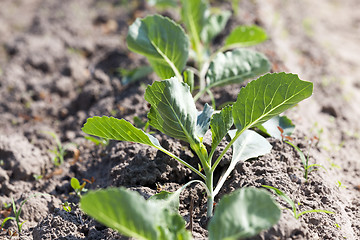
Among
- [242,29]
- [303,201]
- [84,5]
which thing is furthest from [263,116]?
[84,5]

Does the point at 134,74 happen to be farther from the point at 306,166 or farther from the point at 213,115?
the point at 306,166

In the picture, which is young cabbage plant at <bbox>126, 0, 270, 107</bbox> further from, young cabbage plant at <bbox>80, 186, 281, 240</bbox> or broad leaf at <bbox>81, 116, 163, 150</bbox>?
young cabbage plant at <bbox>80, 186, 281, 240</bbox>

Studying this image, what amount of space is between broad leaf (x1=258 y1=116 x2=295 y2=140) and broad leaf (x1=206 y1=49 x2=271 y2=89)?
388 mm

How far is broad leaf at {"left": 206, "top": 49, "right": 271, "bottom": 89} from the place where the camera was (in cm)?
223

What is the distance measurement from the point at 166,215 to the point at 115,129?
1.49 feet

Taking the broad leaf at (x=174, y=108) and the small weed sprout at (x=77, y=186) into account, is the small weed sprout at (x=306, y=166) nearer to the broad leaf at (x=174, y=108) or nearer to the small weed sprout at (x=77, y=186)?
the broad leaf at (x=174, y=108)

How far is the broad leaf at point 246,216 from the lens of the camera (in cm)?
116

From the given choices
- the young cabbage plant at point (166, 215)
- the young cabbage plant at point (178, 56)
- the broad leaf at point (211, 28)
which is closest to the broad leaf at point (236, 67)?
the young cabbage plant at point (178, 56)

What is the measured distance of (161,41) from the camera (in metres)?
2.12

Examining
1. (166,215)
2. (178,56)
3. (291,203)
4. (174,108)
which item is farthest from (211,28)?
(166,215)

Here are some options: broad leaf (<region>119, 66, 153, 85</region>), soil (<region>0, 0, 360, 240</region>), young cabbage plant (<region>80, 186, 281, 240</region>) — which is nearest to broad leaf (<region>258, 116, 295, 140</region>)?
soil (<region>0, 0, 360, 240</region>)

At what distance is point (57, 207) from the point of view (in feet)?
6.03

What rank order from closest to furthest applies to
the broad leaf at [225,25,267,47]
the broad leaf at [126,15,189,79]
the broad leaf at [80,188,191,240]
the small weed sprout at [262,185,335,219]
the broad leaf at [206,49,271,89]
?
the broad leaf at [80,188,191,240] < the small weed sprout at [262,185,335,219] < the broad leaf at [126,15,189,79] < the broad leaf at [206,49,271,89] < the broad leaf at [225,25,267,47]

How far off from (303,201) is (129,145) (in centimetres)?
89
